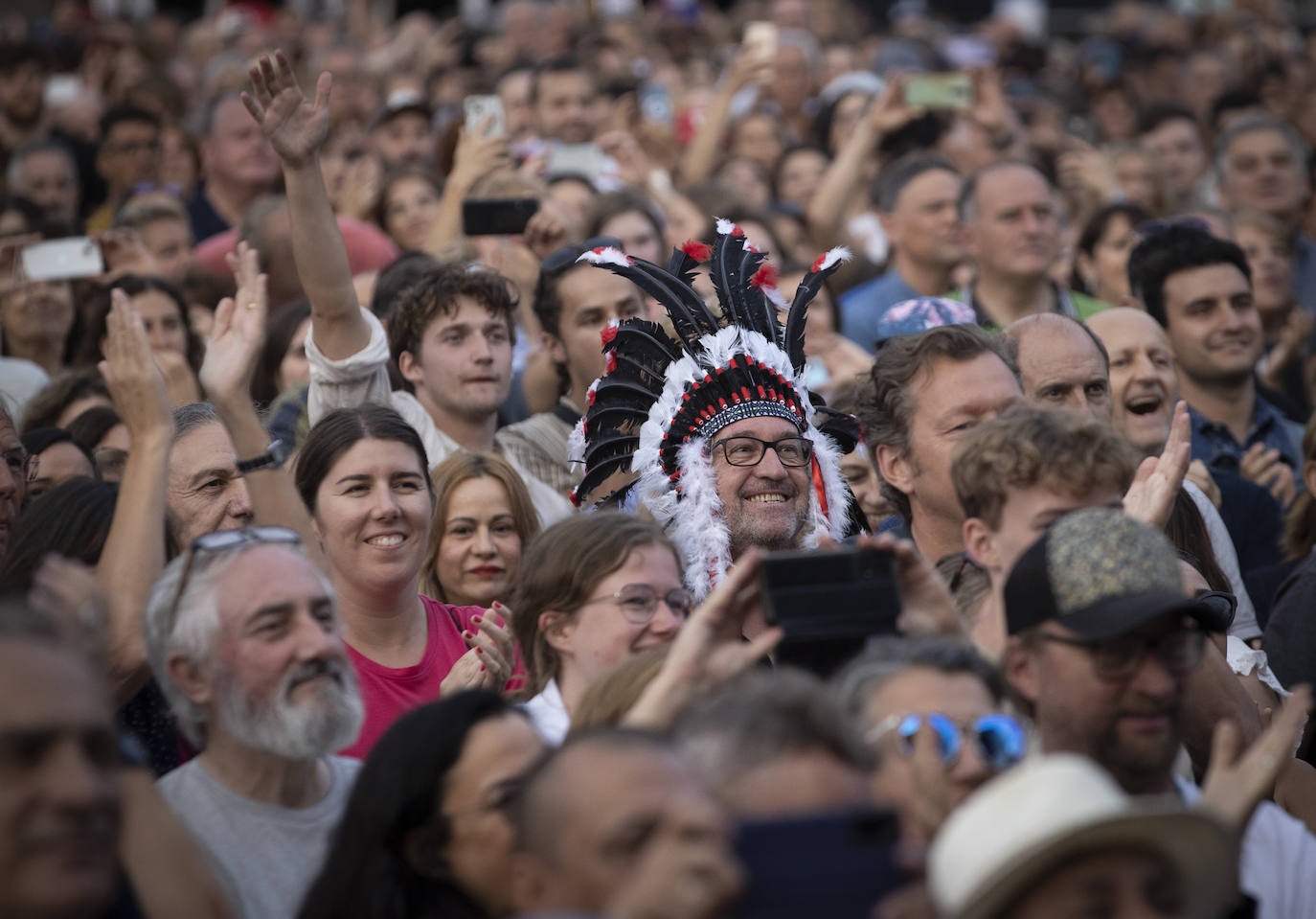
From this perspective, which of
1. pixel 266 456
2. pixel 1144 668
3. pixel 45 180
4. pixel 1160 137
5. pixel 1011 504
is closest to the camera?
pixel 1144 668

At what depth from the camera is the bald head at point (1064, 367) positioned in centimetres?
553

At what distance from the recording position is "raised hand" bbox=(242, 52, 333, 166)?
17.2 ft

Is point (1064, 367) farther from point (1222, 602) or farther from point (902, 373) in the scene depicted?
point (1222, 602)

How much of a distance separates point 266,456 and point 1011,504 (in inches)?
72.3

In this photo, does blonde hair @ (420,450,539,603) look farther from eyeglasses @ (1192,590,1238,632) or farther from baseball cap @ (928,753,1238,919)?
baseball cap @ (928,753,1238,919)

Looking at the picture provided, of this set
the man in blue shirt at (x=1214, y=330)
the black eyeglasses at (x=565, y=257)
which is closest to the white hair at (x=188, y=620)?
the black eyeglasses at (x=565, y=257)

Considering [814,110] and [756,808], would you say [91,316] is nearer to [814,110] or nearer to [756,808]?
[756,808]

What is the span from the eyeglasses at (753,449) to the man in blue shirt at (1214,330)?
2.45m

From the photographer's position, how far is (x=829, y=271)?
562cm

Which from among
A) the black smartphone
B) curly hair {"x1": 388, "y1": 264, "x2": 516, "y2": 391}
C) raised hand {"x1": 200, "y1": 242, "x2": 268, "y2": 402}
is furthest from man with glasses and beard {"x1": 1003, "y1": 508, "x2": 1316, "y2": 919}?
the black smartphone

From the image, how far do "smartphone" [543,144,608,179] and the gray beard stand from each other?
560cm

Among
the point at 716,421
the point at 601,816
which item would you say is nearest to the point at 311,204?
the point at 716,421

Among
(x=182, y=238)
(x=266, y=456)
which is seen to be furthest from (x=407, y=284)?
(x=182, y=238)

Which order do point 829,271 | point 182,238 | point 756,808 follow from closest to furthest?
point 756,808, point 829,271, point 182,238
